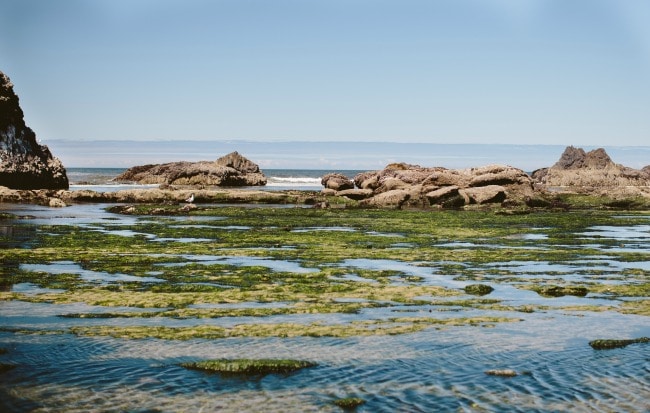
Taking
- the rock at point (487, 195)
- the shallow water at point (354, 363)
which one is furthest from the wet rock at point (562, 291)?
the rock at point (487, 195)

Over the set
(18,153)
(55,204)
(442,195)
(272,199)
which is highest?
(18,153)

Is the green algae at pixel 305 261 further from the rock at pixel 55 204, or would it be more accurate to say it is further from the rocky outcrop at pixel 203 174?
the rocky outcrop at pixel 203 174

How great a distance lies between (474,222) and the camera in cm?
3938

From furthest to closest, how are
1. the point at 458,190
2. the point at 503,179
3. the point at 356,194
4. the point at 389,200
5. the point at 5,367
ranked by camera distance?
the point at 356,194 < the point at 503,179 < the point at 458,190 < the point at 389,200 < the point at 5,367

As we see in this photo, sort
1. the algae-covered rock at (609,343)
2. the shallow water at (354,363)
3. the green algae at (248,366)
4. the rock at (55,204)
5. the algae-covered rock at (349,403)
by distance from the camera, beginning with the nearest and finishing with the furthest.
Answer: the algae-covered rock at (349,403) → the shallow water at (354,363) → the green algae at (248,366) → the algae-covered rock at (609,343) → the rock at (55,204)

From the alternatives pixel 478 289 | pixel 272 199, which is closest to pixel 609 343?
pixel 478 289

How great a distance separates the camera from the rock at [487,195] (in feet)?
174

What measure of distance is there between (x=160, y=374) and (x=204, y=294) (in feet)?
21.1

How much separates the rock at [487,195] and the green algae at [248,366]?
4434cm

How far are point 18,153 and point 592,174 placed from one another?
293 ft

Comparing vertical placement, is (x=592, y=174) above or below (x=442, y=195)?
above

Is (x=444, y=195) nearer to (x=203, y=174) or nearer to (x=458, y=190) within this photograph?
(x=458, y=190)

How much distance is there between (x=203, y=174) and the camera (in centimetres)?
9006

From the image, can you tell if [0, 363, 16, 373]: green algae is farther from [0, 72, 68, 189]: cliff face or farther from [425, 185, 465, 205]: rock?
[0, 72, 68, 189]: cliff face
